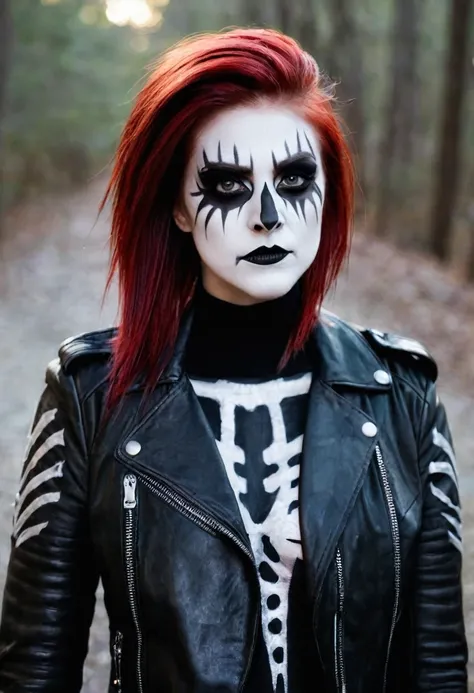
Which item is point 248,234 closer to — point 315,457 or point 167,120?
point 167,120

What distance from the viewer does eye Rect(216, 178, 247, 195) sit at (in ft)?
5.75

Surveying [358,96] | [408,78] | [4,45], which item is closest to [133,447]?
[4,45]

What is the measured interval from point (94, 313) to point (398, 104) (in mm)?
8883

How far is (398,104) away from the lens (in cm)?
1512

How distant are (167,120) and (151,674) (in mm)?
1190

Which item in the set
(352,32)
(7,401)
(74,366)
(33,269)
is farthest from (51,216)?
(74,366)

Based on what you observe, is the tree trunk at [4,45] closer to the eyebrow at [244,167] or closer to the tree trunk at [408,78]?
the tree trunk at [408,78]

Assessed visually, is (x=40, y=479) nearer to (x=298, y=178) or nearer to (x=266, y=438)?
(x=266, y=438)

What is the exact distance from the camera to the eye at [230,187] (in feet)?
5.75

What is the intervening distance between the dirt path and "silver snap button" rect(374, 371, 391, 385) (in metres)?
2.28

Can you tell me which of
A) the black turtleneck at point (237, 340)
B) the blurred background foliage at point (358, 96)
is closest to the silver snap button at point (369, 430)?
the black turtleneck at point (237, 340)

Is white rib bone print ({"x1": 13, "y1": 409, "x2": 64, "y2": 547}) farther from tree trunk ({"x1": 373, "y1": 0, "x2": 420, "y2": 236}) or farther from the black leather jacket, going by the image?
tree trunk ({"x1": 373, "y1": 0, "x2": 420, "y2": 236})

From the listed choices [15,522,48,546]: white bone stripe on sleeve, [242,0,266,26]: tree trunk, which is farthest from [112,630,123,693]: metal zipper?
Answer: [242,0,266,26]: tree trunk

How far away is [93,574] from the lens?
184cm
